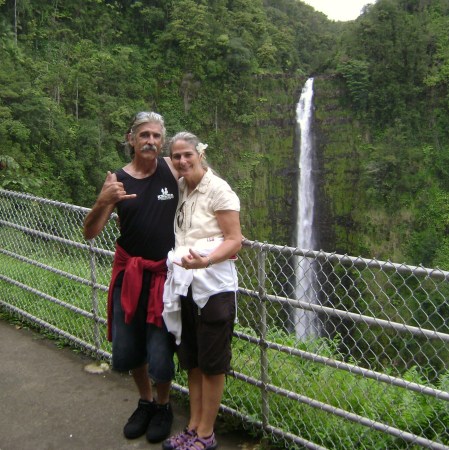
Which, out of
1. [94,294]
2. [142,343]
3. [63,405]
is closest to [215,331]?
[142,343]

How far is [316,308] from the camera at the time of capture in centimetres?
239

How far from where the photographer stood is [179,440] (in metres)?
2.52

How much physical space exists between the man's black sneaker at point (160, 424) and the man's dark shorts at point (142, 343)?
11.2 inches

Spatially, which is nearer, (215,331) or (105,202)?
(215,331)

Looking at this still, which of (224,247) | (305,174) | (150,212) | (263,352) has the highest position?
(150,212)

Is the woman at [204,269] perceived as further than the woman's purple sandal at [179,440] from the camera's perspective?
No

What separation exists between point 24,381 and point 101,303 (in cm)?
84

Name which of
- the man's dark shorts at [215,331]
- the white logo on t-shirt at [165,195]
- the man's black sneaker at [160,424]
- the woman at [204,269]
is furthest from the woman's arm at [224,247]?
the man's black sneaker at [160,424]

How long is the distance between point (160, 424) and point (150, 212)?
115 cm

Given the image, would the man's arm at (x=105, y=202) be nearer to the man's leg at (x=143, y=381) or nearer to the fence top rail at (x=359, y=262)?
the fence top rail at (x=359, y=262)

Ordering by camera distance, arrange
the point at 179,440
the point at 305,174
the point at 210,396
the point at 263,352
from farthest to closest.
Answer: the point at 305,174 → the point at 263,352 → the point at 179,440 → the point at 210,396

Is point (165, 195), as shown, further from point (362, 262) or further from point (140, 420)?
point (140, 420)

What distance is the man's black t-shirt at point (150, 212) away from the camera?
8.16 ft

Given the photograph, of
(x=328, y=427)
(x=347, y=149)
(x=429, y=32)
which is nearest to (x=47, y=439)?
(x=328, y=427)
